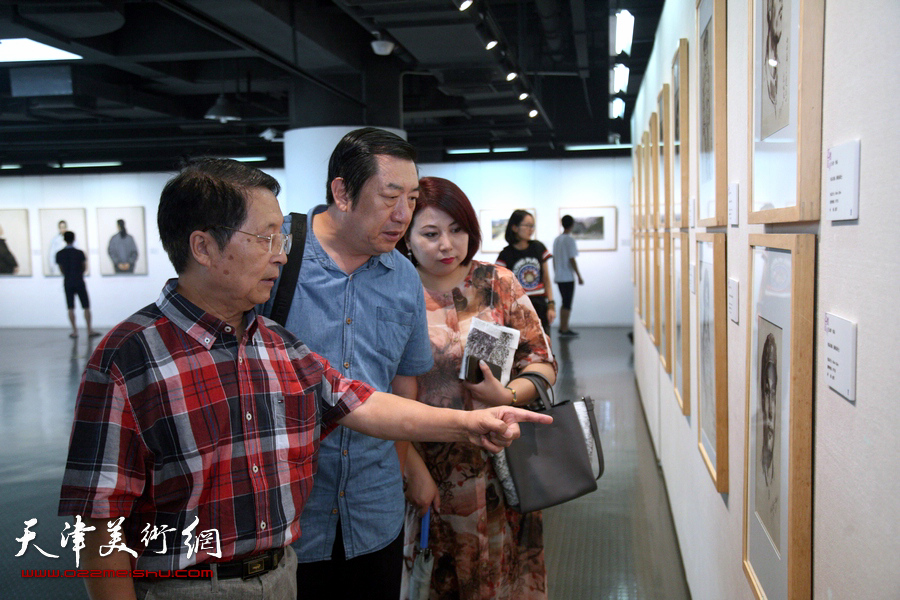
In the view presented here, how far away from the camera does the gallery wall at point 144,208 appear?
15594 mm

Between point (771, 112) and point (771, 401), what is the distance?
62 cm

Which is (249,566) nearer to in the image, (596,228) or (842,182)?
(842,182)

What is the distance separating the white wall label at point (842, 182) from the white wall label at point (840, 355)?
Answer: 17 cm

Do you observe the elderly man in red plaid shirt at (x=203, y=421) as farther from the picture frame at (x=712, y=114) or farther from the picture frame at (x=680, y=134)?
the picture frame at (x=680, y=134)

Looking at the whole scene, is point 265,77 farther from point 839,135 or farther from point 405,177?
point 839,135

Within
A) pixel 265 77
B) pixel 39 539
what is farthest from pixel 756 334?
pixel 265 77

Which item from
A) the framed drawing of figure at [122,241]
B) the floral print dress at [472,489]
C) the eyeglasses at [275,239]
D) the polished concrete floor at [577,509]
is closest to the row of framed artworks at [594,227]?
the polished concrete floor at [577,509]

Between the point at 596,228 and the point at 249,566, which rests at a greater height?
the point at 596,228

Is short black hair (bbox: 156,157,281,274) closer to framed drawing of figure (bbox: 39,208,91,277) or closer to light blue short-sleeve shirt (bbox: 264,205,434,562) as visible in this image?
light blue short-sleeve shirt (bbox: 264,205,434,562)

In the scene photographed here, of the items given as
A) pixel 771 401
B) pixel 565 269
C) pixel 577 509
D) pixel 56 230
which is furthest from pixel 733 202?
pixel 56 230

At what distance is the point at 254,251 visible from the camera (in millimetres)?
1512

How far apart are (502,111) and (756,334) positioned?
8.71m

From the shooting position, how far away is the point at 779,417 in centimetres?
154

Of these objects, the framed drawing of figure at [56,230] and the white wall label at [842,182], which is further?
the framed drawing of figure at [56,230]
